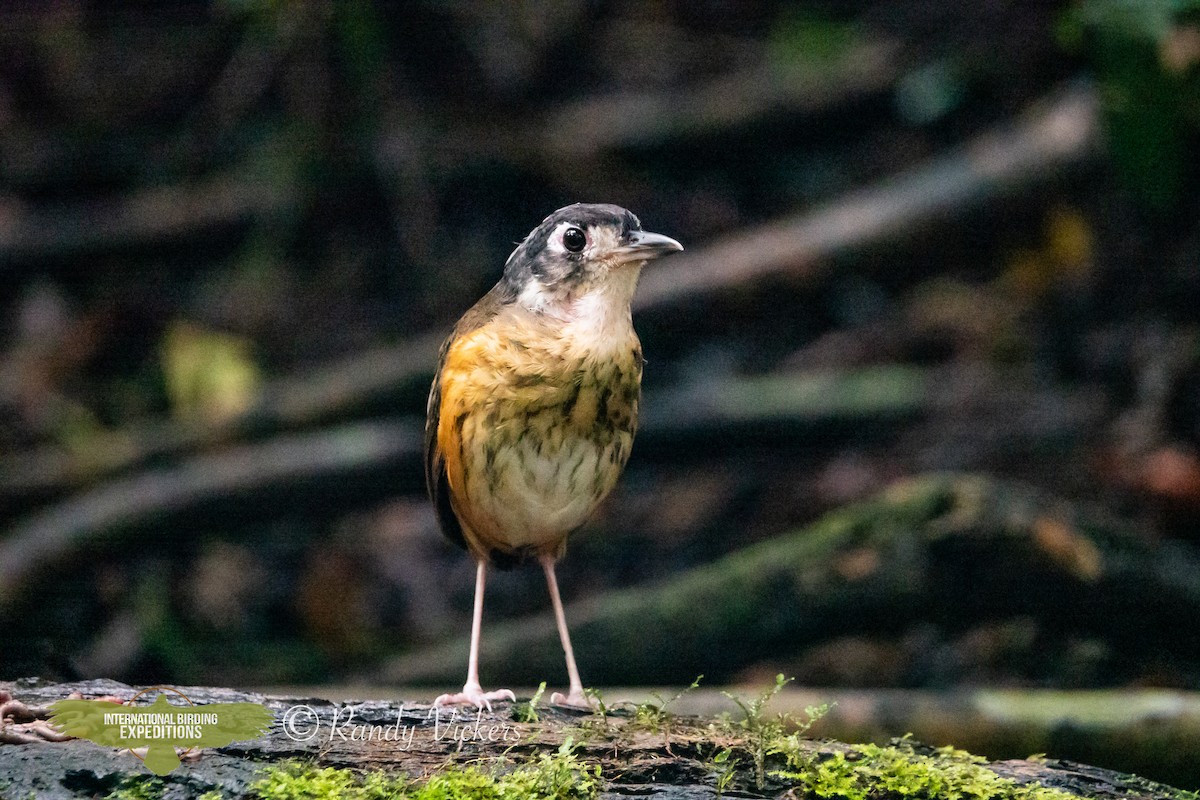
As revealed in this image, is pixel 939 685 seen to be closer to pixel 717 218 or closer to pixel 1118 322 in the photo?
pixel 1118 322

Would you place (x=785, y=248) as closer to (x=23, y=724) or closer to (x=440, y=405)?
(x=440, y=405)

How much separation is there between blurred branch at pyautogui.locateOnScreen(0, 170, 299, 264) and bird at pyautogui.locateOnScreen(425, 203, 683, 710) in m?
6.15

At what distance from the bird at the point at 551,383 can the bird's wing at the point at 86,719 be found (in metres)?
1.16

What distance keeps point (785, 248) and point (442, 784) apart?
622cm

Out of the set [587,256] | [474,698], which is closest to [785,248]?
[587,256]

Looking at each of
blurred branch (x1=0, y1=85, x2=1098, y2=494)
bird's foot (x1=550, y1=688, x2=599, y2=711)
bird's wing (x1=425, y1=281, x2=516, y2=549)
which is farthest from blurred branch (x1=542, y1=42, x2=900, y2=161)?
bird's foot (x1=550, y1=688, x2=599, y2=711)

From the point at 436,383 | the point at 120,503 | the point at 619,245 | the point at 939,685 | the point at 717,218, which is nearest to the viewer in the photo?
the point at 619,245

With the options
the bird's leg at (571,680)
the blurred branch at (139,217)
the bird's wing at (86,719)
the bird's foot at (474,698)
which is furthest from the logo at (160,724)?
the blurred branch at (139,217)

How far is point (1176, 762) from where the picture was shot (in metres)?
4.51

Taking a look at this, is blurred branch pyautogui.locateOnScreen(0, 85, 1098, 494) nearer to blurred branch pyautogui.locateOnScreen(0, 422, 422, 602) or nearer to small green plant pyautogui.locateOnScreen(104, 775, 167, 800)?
blurred branch pyautogui.locateOnScreen(0, 422, 422, 602)

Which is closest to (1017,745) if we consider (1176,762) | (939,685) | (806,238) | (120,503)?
(1176,762)

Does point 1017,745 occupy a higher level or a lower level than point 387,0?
lower

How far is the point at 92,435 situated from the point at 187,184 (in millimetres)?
2558

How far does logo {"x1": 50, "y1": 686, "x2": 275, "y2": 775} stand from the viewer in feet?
10.3
